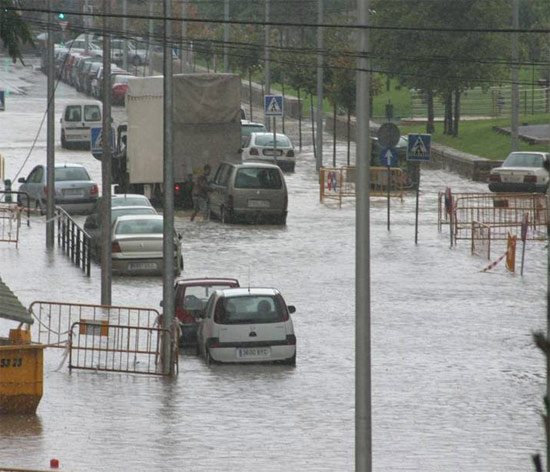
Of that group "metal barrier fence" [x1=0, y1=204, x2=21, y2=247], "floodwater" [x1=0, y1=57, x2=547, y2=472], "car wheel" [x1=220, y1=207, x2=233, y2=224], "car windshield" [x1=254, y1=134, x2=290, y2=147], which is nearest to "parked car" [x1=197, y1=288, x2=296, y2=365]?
"floodwater" [x1=0, y1=57, x2=547, y2=472]

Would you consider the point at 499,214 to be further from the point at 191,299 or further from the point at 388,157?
the point at 191,299

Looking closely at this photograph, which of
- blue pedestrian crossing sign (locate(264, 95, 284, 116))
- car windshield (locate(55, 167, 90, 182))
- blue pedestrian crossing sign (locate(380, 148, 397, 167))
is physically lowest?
car windshield (locate(55, 167, 90, 182))

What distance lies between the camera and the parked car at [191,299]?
26.1 m

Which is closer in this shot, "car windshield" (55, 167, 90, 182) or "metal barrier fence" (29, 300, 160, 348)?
"metal barrier fence" (29, 300, 160, 348)

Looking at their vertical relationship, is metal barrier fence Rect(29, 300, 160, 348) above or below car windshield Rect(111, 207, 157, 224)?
below

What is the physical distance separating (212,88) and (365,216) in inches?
1152

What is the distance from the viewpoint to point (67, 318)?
2800cm

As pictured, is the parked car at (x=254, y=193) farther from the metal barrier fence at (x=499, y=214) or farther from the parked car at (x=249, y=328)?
the parked car at (x=249, y=328)

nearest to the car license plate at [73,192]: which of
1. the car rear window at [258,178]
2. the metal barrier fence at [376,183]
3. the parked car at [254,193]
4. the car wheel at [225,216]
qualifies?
the car wheel at [225,216]

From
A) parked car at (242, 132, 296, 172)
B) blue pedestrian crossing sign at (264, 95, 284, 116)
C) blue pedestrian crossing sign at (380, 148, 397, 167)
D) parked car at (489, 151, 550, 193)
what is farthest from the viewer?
parked car at (242, 132, 296, 172)

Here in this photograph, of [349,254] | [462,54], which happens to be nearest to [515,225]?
[349,254]

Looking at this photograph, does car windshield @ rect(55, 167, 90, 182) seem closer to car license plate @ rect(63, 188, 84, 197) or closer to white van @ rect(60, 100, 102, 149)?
A: car license plate @ rect(63, 188, 84, 197)

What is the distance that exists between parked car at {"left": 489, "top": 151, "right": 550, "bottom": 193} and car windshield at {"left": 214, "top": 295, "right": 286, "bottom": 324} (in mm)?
21819

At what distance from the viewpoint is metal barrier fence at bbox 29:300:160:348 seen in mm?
26281
